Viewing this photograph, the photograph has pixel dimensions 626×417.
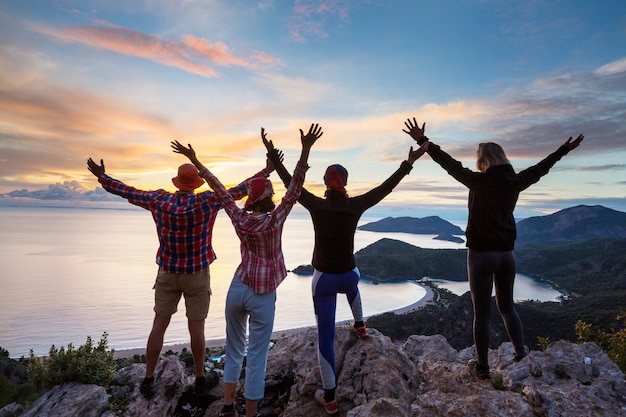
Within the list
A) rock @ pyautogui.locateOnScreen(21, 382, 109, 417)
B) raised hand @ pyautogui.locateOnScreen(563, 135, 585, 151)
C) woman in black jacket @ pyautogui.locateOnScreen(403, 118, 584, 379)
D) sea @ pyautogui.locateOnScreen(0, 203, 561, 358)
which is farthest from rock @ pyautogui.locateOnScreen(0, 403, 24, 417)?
sea @ pyautogui.locateOnScreen(0, 203, 561, 358)

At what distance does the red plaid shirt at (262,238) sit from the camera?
4.04 m

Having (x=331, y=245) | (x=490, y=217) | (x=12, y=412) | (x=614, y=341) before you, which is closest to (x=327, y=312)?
(x=331, y=245)

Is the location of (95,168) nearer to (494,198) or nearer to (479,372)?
(494,198)

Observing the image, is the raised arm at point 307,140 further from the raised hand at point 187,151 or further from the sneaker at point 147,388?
the sneaker at point 147,388

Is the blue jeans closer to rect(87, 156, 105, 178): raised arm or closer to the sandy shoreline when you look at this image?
rect(87, 156, 105, 178): raised arm

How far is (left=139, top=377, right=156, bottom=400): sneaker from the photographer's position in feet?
18.0

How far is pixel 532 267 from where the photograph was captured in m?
157

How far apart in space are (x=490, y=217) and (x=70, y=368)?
7.30 meters

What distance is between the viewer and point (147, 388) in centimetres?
552

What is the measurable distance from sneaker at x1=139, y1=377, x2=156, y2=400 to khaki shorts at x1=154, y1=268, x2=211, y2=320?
1.49 metres

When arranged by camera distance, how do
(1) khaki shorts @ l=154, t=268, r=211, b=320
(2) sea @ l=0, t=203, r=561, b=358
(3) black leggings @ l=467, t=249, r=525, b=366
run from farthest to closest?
(2) sea @ l=0, t=203, r=561, b=358 → (1) khaki shorts @ l=154, t=268, r=211, b=320 → (3) black leggings @ l=467, t=249, r=525, b=366

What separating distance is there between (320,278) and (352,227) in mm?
835

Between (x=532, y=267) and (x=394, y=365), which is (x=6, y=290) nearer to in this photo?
(x=394, y=365)

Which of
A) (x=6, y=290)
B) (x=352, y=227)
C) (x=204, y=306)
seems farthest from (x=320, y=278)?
(x=6, y=290)
